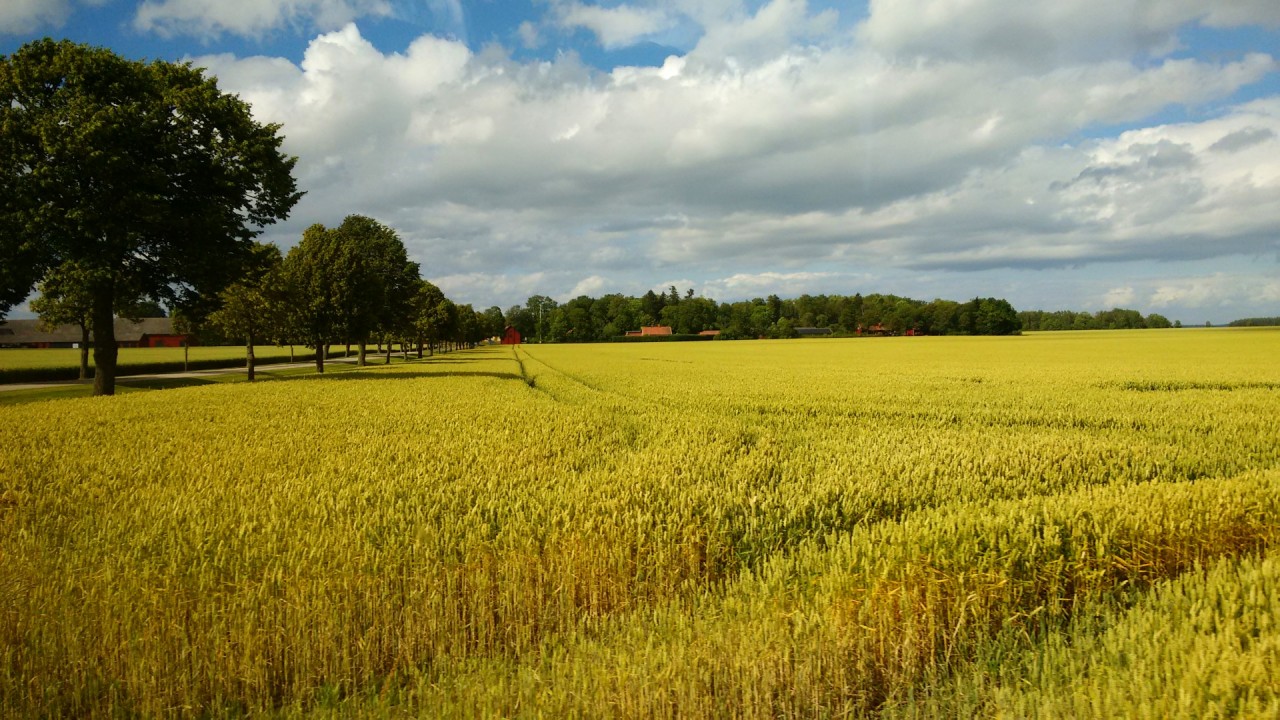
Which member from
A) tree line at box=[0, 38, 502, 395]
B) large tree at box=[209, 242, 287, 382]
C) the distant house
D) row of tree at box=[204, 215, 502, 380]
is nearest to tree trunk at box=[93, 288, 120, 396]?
tree line at box=[0, 38, 502, 395]

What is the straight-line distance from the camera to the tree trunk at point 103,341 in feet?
92.5

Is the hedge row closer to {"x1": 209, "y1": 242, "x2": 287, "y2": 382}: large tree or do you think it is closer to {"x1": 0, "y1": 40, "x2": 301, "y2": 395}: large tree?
{"x1": 209, "y1": 242, "x2": 287, "y2": 382}: large tree

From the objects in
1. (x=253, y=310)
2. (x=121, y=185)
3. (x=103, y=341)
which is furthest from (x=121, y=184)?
(x=253, y=310)

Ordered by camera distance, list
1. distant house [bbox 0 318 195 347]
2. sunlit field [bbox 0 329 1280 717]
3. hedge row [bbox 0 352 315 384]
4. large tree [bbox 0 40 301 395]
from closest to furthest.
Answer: sunlit field [bbox 0 329 1280 717] → large tree [bbox 0 40 301 395] → hedge row [bbox 0 352 315 384] → distant house [bbox 0 318 195 347]

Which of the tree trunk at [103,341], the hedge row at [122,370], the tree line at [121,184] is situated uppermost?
the tree line at [121,184]

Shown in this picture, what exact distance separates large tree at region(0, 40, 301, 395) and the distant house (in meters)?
112

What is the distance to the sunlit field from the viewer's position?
3895 mm

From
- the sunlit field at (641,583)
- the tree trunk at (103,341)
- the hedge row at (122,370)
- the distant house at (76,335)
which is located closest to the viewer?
the sunlit field at (641,583)

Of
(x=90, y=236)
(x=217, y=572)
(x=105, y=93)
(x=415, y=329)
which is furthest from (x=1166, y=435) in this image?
(x=415, y=329)

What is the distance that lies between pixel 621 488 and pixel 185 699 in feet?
16.4

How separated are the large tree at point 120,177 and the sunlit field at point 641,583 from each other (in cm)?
2017

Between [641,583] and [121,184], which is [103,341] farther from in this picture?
[641,583]

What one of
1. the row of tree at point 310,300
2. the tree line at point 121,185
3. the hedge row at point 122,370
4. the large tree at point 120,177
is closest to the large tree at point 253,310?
the row of tree at point 310,300

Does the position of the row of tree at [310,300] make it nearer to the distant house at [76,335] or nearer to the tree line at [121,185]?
the tree line at [121,185]
